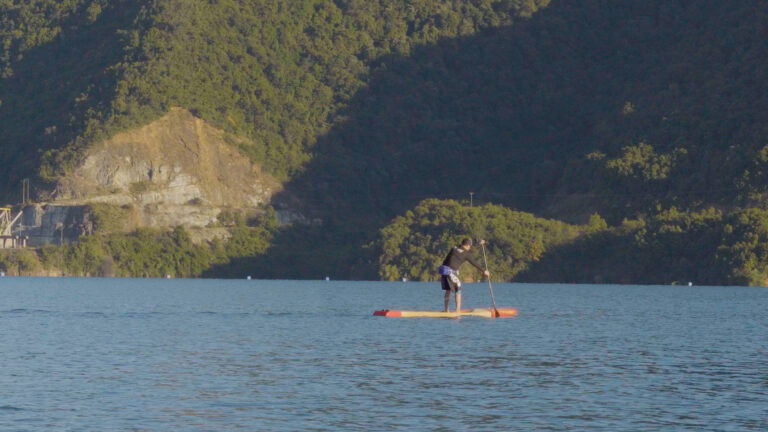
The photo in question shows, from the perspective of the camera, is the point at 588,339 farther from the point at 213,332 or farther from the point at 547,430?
the point at 547,430

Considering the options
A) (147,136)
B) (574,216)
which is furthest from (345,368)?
(147,136)

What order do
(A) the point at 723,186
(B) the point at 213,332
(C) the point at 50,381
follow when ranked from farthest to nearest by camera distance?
(A) the point at 723,186
(B) the point at 213,332
(C) the point at 50,381

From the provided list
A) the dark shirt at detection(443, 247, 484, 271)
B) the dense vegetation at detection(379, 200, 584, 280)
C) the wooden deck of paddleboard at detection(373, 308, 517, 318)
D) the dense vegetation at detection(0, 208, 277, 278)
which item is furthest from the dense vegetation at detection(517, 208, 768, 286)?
the dark shirt at detection(443, 247, 484, 271)

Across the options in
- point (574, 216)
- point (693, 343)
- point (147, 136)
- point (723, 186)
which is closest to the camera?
point (693, 343)

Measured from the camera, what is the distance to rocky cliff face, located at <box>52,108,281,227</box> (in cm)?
18888

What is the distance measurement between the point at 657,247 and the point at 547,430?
12508 cm

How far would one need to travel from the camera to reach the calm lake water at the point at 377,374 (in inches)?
1021

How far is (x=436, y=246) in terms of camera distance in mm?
164000

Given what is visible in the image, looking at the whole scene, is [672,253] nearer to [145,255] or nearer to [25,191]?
[145,255]

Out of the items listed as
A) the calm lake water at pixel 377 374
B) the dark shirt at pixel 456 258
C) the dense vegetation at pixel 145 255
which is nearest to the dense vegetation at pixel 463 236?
the dense vegetation at pixel 145 255

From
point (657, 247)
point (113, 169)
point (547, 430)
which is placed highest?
point (113, 169)

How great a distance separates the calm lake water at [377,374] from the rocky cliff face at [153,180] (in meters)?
135

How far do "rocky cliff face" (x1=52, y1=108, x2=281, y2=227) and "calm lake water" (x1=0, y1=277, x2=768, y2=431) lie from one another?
135300mm

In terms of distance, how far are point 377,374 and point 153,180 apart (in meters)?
165
